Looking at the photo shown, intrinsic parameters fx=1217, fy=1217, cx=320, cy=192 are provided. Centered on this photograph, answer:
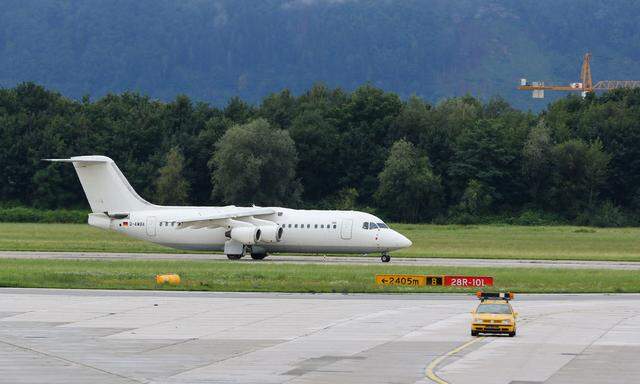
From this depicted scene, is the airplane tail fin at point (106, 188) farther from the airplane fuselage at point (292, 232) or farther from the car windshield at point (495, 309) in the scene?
the car windshield at point (495, 309)

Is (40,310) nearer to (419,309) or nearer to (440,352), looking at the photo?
(419,309)

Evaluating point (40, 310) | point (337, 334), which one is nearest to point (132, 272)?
point (40, 310)

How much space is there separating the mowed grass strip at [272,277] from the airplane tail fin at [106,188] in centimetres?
921

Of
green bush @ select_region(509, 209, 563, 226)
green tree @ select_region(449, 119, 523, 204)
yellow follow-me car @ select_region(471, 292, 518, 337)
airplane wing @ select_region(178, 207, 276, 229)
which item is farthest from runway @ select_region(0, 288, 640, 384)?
green tree @ select_region(449, 119, 523, 204)

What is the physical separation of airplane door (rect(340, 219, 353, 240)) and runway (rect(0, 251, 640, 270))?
1329 millimetres

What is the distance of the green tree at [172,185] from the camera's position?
104000 millimetres

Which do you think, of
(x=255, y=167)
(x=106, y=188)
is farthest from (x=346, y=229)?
(x=255, y=167)

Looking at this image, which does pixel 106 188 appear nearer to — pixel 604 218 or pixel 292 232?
pixel 292 232

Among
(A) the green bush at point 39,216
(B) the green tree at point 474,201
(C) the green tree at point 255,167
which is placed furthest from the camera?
(B) the green tree at point 474,201

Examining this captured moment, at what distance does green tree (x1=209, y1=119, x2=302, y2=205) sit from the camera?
10006cm

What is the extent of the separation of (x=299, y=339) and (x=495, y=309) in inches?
208

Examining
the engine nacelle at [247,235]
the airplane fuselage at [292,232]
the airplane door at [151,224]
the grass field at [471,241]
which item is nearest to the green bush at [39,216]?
the grass field at [471,241]

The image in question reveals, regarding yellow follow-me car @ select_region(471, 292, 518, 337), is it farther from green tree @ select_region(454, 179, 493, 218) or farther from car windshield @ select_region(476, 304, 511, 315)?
green tree @ select_region(454, 179, 493, 218)

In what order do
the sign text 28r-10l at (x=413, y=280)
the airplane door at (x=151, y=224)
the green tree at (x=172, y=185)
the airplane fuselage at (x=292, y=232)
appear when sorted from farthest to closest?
1. the green tree at (x=172, y=185)
2. the airplane door at (x=151, y=224)
3. the airplane fuselage at (x=292, y=232)
4. the sign text 28r-10l at (x=413, y=280)
